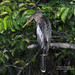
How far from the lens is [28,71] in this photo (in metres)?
3.96

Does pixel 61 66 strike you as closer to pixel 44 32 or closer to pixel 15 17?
pixel 44 32

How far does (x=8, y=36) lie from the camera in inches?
116

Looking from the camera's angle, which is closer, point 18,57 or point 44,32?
point 44,32

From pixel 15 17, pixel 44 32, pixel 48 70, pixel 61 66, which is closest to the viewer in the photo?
pixel 15 17

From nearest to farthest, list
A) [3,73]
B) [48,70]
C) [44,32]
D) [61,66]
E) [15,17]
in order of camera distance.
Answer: [15,17] < [44,32] < [48,70] < [61,66] < [3,73]

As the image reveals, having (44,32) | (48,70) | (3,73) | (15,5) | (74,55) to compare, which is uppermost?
(15,5)

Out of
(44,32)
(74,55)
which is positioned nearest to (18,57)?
(74,55)

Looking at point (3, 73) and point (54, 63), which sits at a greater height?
point (54, 63)

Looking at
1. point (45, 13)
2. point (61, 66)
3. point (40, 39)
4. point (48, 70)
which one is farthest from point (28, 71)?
point (45, 13)

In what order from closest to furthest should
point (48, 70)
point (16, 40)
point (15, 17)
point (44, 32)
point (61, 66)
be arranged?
point (15, 17), point (44, 32), point (16, 40), point (48, 70), point (61, 66)

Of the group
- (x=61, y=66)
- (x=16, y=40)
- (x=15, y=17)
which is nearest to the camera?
(x=15, y=17)

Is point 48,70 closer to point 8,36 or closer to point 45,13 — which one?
point 8,36

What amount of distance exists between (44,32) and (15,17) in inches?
22.0

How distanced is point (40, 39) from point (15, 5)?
734 mm
